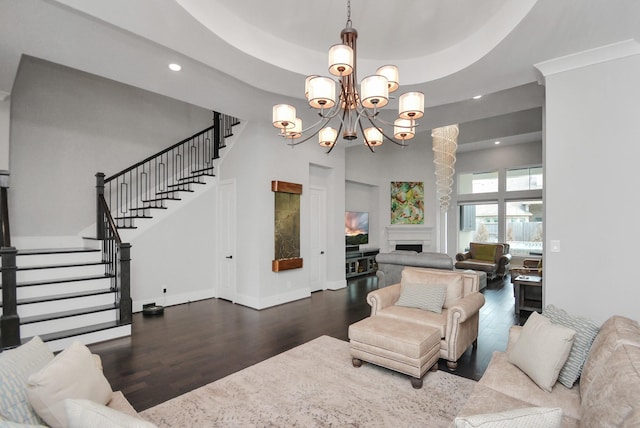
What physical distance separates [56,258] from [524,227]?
35.4 ft

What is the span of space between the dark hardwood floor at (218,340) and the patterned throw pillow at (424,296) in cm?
61

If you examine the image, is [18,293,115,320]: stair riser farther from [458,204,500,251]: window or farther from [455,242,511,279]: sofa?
[458,204,500,251]: window

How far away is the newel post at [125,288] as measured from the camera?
4098mm

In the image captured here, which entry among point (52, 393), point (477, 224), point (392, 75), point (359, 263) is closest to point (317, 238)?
point (359, 263)

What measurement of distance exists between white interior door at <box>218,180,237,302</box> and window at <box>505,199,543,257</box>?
801 cm

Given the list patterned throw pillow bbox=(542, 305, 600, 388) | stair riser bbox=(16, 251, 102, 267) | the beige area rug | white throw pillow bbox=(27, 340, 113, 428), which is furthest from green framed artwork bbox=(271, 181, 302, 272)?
patterned throw pillow bbox=(542, 305, 600, 388)

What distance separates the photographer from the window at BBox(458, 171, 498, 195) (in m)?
9.96

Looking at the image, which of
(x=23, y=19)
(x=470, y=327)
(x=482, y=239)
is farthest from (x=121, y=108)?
(x=482, y=239)

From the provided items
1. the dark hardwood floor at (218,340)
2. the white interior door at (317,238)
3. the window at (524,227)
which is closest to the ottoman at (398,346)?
the dark hardwood floor at (218,340)

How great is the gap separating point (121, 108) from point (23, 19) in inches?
131

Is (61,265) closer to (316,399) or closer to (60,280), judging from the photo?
(60,280)

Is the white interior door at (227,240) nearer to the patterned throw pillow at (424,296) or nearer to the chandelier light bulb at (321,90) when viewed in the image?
the patterned throw pillow at (424,296)

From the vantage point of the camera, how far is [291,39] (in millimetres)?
3703

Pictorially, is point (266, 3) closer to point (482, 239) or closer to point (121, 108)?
point (121, 108)
